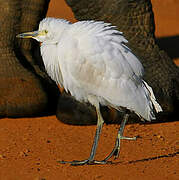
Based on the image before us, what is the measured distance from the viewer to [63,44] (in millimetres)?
4461

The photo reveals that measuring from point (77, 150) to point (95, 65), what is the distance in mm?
793

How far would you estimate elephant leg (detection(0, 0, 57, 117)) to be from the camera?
18.9 feet

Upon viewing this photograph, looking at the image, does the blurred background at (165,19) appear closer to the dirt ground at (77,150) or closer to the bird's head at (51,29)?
the dirt ground at (77,150)

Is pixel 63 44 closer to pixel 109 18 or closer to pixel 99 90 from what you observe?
pixel 99 90

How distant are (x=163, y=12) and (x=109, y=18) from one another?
5.46 metres

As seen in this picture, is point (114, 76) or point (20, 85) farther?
point (20, 85)

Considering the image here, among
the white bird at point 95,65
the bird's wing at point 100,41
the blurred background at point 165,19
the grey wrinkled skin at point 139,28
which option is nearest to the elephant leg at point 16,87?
the grey wrinkled skin at point 139,28

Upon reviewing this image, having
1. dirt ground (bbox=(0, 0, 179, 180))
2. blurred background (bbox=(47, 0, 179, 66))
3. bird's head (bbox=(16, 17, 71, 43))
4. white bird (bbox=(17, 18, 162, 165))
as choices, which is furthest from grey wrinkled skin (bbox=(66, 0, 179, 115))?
blurred background (bbox=(47, 0, 179, 66))

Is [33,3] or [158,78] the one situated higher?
[33,3]

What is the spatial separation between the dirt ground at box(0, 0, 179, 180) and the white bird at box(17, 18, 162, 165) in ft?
0.64

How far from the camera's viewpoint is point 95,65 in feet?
14.7

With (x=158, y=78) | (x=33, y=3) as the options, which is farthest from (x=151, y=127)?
(x=33, y=3)

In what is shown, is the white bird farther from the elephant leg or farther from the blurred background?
the blurred background

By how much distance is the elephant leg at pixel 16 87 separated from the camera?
5.75 metres
